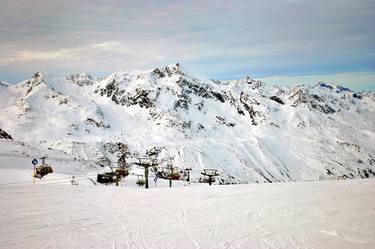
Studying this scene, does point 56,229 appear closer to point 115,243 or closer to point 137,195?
point 115,243

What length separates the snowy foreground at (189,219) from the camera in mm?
11727

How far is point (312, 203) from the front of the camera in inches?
717

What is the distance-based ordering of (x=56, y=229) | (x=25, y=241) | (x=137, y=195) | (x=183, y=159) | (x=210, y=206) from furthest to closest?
(x=183, y=159) → (x=137, y=195) → (x=210, y=206) → (x=56, y=229) → (x=25, y=241)

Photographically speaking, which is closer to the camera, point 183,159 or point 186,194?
point 186,194

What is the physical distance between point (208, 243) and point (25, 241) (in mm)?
5751

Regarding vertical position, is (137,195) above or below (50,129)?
below

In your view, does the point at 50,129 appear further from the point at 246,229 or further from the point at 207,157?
the point at 246,229

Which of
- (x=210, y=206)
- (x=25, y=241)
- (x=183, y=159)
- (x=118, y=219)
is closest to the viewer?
(x=25, y=241)

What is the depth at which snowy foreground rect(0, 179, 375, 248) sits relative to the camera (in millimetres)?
11727

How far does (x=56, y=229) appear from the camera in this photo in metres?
13.1

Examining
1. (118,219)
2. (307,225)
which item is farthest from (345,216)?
(118,219)

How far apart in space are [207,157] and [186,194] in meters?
176

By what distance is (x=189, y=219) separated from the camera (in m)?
15.1

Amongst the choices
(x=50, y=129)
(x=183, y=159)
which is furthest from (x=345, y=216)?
(x=50, y=129)
